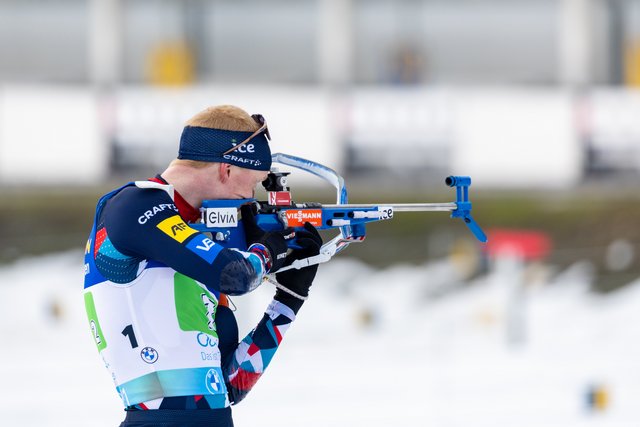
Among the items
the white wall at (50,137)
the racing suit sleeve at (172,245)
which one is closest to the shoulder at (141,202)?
the racing suit sleeve at (172,245)

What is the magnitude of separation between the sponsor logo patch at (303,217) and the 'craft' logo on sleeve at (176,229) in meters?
0.40

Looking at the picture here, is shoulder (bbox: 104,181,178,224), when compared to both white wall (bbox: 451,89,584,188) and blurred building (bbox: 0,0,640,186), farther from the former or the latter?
white wall (bbox: 451,89,584,188)

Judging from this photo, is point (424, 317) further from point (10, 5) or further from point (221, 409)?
point (221, 409)

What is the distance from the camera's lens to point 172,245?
8.38ft

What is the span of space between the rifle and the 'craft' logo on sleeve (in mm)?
173

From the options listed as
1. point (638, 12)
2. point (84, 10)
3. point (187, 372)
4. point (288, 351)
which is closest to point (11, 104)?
point (84, 10)

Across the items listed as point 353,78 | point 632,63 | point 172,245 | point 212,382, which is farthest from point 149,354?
point 632,63

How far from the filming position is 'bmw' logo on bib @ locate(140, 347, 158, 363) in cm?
267

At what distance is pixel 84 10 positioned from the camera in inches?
577

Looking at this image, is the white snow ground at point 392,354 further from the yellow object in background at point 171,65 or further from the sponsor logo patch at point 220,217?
the sponsor logo patch at point 220,217

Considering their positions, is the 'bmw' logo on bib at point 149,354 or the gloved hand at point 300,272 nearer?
the 'bmw' logo on bib at point 149,354

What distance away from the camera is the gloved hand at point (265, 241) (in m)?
2.72

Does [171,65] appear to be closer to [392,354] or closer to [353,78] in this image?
[353,78]

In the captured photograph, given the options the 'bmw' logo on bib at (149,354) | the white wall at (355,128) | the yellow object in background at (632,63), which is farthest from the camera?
the yellow object in background at (632,63)
